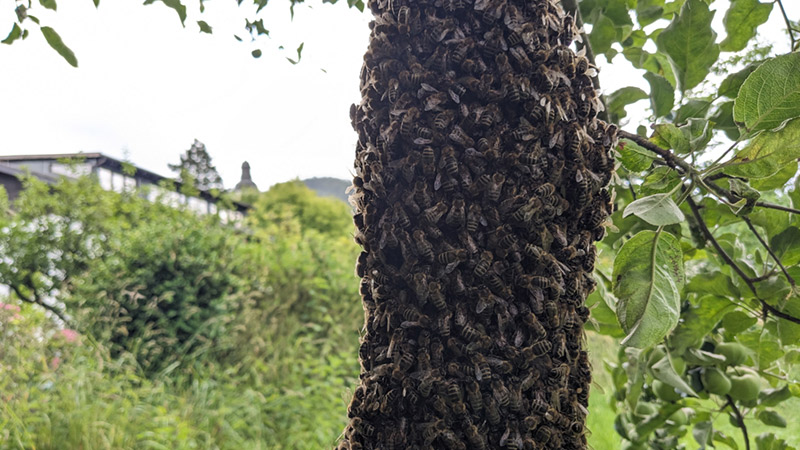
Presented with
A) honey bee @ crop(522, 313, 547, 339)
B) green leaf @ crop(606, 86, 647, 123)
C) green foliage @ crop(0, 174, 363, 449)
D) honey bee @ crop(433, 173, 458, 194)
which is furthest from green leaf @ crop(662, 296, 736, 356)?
green foliage @ crop(0, 174, 363, 449)

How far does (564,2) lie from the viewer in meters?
0.74

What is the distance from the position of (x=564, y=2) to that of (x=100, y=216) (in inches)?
251

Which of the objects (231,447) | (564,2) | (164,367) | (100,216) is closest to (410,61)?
(564,2)

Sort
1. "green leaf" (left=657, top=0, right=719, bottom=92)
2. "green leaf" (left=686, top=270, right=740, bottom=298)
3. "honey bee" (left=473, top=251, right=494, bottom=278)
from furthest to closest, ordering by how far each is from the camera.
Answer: "green leaf" (left=686, top=270, right=740, bottom=298)
"green leaf" (left=657, top=0, right=719, bottom=92)
"honey bee" (left=473, top=251, right=494, bottom=278)

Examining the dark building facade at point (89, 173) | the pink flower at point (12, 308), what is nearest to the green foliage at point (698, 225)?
the pink flower at point (12, 308)

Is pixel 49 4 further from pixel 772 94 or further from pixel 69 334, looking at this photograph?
pixel 69 334

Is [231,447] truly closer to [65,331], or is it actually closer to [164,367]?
[164,367]

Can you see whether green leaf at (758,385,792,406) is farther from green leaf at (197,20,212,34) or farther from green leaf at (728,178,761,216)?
green leaf at (197,20,212,34)

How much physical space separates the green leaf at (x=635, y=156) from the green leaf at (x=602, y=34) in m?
0.27

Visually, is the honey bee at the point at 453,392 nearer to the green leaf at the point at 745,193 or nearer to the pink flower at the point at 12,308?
the green leaf at the point at 745,193

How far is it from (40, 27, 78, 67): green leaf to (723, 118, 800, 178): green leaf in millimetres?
1069

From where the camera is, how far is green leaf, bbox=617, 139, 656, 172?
0.60 meters

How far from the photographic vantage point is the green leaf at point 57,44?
0.98 m

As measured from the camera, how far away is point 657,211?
49 cm
